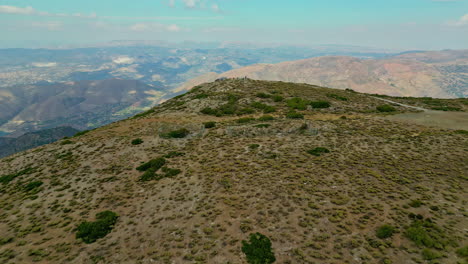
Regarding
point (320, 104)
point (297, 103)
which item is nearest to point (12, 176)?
point (297, 103)

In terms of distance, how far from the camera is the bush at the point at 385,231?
15844 mm

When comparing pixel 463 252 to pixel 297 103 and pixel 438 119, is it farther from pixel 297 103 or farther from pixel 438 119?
pixel 297 103

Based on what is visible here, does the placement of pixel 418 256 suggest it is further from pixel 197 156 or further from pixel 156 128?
pixel 156 128

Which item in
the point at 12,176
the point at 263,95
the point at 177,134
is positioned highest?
the point at 263,95

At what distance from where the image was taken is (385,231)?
15969mm

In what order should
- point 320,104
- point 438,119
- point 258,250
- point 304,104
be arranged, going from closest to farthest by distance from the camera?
1. point 258,250
2. point 438,119
3. point 320,104
4. point 304,104

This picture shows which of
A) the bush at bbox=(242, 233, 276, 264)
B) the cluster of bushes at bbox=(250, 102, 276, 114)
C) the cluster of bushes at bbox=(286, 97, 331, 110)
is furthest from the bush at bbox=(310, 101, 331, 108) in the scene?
the bush at bbox=(242, 233, 276, 264)

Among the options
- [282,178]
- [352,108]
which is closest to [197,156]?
[282,178]

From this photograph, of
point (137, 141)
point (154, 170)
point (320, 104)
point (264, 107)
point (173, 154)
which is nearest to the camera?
point (154, 170)

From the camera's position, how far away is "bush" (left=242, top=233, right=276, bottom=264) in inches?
561

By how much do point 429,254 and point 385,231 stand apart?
249 cm

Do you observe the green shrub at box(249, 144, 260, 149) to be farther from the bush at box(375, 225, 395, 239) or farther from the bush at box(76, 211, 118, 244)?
the bush at box(76, 211, 118, 244)

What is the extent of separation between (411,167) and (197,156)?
1006 inches

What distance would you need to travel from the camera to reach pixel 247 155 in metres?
29.6
